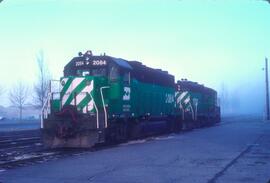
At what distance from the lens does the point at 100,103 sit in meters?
16.4

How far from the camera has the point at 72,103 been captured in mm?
16312

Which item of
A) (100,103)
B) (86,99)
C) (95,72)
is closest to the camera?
(86,99)

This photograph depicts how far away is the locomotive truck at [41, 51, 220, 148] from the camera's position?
15305 mm

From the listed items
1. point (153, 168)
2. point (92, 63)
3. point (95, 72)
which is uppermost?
point (92, 63)

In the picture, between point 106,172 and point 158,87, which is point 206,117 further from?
point 106,172

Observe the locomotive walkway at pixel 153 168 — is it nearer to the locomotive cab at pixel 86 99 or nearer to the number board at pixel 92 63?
the locomotive cab at pixel 86 99

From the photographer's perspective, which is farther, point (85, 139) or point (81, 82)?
point (81, 82)

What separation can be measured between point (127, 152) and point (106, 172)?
4.11m

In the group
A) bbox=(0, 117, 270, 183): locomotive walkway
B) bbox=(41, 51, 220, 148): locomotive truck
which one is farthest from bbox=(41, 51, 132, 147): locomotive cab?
bbox=(0, 117, 270, 183): locomotive walkway

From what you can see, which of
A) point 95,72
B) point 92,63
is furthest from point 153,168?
point 92,63

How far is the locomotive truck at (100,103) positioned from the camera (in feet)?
50.2

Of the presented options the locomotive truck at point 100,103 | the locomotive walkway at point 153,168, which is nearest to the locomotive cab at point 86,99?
the locomotive truck at point 100,103

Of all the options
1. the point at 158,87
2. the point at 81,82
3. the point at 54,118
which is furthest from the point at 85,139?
the point at 158,87

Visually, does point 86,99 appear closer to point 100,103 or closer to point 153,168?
point 100,103
